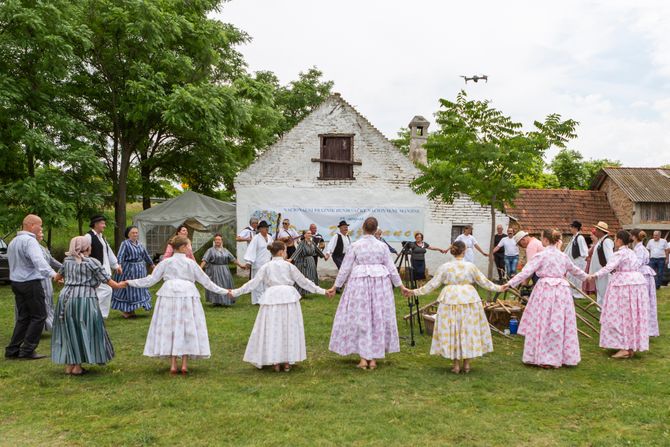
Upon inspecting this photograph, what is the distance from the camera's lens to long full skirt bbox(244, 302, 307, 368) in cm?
706

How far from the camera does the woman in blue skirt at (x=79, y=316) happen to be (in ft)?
22.1

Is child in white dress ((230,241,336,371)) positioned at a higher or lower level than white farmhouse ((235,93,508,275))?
lower

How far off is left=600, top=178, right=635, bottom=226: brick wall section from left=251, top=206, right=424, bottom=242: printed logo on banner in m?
12.1

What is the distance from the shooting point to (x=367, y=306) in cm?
739

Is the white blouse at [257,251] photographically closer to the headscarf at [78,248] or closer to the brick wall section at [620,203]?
the headscarf at [78,248]

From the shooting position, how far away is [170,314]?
22.6 feet

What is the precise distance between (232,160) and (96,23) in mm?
6779

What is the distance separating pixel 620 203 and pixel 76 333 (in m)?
25.0

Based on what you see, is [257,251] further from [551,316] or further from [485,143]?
[551,316]

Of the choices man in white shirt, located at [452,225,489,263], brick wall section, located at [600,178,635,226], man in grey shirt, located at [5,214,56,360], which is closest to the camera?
man in grey shirt, located at [5,214,56,360]

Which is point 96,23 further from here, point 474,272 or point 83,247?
point 474,272

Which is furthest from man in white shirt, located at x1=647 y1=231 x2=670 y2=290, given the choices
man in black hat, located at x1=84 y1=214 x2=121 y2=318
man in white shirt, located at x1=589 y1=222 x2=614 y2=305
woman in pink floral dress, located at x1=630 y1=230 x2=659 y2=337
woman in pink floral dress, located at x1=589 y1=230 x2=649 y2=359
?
man in black hat, located at x1=84 y1=214 x2=121 y2=318

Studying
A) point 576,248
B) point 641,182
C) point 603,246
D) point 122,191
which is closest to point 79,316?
point 603,246

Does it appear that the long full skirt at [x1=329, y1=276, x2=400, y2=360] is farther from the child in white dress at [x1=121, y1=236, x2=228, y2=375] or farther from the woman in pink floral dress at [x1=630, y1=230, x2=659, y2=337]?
the woman in pink floral dress at [x1=630, y1=230, x2=659, y2=337]
